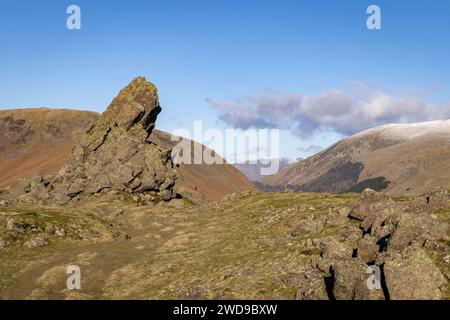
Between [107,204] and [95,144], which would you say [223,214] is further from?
[95,144]

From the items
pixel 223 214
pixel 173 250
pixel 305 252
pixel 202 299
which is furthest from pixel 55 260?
pixel 223 214

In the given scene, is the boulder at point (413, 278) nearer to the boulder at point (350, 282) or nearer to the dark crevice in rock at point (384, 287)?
the dark crevice in rock at point (384, 287)

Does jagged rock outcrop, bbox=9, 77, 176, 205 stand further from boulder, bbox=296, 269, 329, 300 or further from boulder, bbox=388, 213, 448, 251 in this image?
boulder, bbox=388, 213, 448, 251

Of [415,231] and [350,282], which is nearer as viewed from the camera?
[350,282]

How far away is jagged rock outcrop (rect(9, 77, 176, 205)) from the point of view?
9919cm

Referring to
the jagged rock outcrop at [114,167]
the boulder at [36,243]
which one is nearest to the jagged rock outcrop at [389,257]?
the boulder at [36,243]

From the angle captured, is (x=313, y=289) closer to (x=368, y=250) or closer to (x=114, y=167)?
(x=368, y=250)

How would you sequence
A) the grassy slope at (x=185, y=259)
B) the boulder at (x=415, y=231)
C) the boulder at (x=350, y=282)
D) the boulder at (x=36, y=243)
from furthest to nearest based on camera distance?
the boulder at (x=36, y=243) → the grassy slope at (x=185, y=259) → the boulder at (x=415, y=231) → the boulder at (x=350, y=282)

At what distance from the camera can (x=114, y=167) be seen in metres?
102

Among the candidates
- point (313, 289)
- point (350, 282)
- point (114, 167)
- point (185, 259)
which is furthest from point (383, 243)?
point (114, 167)

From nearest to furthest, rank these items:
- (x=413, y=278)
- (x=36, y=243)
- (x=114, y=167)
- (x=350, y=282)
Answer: (x=413, y=278), (x=350, y=282), (x=36, y=243), (x=114, y=167)

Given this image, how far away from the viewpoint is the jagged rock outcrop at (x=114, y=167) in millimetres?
99188

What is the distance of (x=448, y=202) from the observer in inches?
1918

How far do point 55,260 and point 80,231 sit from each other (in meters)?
12.6
